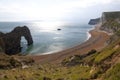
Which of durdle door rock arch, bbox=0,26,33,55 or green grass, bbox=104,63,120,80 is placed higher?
green grass, bbox=104,63,120,80

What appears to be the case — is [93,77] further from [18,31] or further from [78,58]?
[18,31]

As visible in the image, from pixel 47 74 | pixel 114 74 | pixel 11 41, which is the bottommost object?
pixel 11 41

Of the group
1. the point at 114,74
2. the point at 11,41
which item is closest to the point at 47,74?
the point at 114,74

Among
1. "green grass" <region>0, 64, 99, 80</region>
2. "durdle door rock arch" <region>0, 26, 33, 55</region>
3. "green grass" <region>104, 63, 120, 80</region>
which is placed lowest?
"durdle door rock arch" <region>0, 26, 33, 55</region>

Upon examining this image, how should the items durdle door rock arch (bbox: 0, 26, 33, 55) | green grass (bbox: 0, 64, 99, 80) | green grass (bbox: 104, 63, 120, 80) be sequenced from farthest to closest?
durdle door rock arch (bbox: 0, 26, 33, 55)
green grass (bbox: 0, 64, 99, 80)
green grass (bbox: 104, 63, 120, 80)

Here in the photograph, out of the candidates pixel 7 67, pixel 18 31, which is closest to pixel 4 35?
pixel 18 31

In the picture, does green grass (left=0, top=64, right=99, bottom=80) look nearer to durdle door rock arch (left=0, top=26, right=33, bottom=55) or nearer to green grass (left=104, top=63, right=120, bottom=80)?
green grass (left=104, top=63, right=120, bottom=80)

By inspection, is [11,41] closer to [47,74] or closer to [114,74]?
[47,74]

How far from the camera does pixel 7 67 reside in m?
61.0

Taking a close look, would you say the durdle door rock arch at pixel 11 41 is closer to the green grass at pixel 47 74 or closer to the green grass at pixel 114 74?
the green grass at pixel 47 74

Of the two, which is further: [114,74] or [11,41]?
[11,41]

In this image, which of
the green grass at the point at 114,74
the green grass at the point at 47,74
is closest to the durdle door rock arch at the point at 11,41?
the green grass at the point at 47,74

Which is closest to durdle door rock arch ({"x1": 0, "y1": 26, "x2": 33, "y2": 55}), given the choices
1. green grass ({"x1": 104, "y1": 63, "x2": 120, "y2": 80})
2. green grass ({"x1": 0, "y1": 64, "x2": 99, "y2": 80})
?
green grass ({"x1": 0, "y1": 64, "x2": 99, "y2": 80})

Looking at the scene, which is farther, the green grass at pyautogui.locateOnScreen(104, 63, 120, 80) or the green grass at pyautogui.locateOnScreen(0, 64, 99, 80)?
the green grass at pyautogui.locateOnScreen(0, 64, 99, 80)
